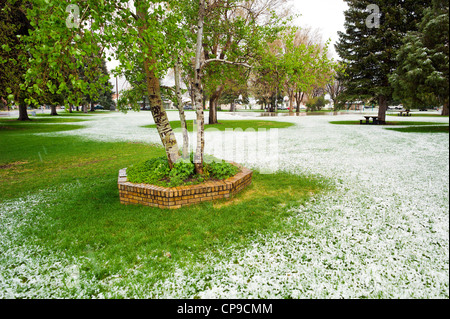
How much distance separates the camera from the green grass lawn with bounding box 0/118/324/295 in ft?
10.9

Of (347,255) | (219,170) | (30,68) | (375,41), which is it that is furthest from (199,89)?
(375,41)

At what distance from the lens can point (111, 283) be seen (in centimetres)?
283

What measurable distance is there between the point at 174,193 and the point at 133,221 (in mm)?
874

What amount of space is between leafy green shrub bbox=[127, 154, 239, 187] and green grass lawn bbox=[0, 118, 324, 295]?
1.94 feet

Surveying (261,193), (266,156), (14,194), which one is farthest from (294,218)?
(14,194)

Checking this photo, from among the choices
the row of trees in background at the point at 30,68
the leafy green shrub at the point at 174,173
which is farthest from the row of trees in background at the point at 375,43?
the row of trees in background at the point at 30,68

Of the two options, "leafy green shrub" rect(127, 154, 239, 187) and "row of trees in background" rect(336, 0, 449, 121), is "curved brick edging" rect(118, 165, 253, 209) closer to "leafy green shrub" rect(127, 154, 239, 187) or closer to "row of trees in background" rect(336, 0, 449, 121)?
"leafy green shrub" rect(127, 154, 239, 187)

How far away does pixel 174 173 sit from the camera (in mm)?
5254

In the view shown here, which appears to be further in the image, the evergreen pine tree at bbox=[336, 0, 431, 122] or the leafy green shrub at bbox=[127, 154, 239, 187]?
the evergreen pine tree at bbox=[336, 0, 431, 122]

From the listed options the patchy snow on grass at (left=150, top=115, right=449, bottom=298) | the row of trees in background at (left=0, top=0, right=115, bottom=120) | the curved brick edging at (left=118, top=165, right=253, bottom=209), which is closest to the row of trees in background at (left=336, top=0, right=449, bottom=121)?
the patchy snow on grass at (left=150, top=115, right=449, bottom=298)

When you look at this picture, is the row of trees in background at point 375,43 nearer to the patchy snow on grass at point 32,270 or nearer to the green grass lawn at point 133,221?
the green grass lawn at point 133,221

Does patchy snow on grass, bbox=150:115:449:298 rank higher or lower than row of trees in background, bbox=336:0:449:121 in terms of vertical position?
lower

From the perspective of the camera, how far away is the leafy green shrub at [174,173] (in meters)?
5.17

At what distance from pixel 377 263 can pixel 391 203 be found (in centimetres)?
231
